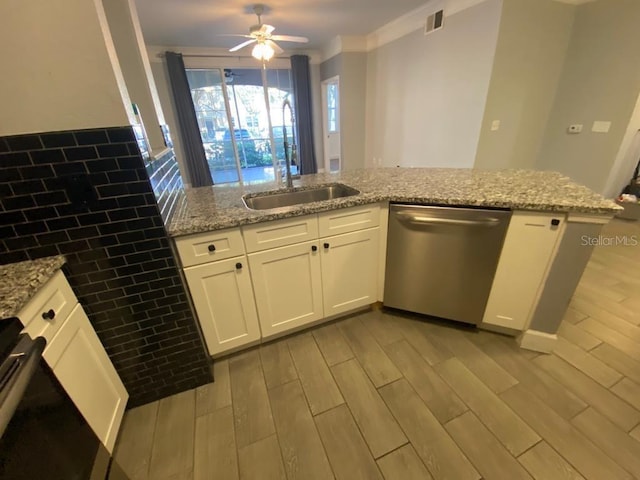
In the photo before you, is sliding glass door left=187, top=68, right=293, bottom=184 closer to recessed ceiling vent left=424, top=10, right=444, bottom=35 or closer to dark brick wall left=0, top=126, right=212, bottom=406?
recessed ceiling vent left=424, top=10, right=444, bottom=35

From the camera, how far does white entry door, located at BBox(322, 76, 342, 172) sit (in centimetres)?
535

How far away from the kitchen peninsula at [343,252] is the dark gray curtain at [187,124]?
13.1 feet

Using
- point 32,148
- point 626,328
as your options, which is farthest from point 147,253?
point 626,328

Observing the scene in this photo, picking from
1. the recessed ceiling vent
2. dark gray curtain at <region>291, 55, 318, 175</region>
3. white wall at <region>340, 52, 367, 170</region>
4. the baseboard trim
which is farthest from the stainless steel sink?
dark gray curtain at <region>291, 55, 318, 175</region>

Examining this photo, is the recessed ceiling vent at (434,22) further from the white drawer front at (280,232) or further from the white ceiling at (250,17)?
the white drawer front at (280,232)

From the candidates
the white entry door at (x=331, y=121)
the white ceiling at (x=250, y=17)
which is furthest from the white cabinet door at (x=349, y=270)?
the white entry door at (x=331, y=121)

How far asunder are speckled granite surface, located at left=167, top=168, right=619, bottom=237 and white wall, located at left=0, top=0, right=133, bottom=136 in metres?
0.52

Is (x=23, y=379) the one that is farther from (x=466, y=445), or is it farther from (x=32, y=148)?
(x=466, y=445)

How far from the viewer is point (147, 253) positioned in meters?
1.21

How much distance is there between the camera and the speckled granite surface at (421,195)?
1343 mm

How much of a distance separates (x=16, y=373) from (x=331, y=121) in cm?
593

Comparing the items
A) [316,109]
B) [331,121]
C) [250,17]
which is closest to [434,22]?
[250,17]

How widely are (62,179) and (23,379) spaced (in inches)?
Result: 27.7

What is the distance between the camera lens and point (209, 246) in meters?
1.37
